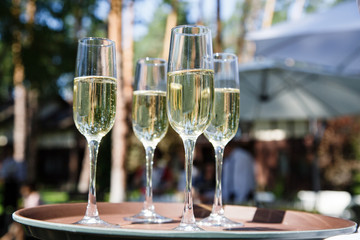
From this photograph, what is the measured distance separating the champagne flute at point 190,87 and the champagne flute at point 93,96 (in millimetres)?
216

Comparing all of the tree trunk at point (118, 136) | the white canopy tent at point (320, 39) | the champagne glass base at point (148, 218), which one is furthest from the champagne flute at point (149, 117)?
the tree trunk at point (118, 136)

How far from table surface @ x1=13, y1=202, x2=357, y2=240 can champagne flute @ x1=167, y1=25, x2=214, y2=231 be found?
0.86ft

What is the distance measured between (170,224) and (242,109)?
645cm

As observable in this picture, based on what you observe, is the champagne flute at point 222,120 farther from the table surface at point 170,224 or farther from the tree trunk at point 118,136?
the tree trunk at point 118,136

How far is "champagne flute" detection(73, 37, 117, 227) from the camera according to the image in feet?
4.21

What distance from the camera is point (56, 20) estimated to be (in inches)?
510

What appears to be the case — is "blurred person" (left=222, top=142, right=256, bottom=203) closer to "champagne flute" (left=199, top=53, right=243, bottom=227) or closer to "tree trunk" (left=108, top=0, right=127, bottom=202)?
"tree trunk" (left=108, top=0, right=127, bottom=202)

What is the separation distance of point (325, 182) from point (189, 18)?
8.57m

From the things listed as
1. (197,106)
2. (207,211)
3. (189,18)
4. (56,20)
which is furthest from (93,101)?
(189,18)

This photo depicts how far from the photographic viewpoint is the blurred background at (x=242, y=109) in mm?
5994

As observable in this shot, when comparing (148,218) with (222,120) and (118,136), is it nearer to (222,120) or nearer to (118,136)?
(222,120)

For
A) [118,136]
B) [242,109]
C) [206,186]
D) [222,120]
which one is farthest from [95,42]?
[242,109]

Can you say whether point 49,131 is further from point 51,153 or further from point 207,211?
point 207,211

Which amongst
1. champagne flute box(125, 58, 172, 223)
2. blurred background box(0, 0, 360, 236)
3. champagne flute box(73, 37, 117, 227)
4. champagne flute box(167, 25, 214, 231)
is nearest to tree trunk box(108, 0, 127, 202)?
blurred background box(0, 0, 360, 236)
